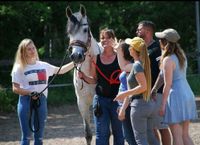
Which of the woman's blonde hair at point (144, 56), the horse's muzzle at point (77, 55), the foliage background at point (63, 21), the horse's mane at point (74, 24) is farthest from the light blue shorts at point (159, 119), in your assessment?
the foliage background at point (63, 21)

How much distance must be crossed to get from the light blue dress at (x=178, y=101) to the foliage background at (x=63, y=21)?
28.4ft

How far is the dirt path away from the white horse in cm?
143

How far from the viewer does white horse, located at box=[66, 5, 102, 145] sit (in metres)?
6.36

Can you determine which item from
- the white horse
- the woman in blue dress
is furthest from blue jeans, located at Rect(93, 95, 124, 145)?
the white horse

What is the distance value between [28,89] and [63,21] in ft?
33.6

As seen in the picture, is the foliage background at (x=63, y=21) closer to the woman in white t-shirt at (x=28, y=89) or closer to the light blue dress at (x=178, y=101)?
the woman in white t-shirt at (x=28, y=89)

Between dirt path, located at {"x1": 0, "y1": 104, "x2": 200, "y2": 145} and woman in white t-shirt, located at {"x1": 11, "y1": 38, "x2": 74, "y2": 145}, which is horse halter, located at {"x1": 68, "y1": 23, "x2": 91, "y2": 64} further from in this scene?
dirt path, located at {"x1": 0, "y1": 104, "x2": 200, "y2": 145}

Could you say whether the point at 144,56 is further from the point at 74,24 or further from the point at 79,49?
the point at 74,24

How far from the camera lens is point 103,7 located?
17750mm

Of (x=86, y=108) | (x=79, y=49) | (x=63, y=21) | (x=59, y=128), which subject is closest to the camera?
(x=79, y=49)

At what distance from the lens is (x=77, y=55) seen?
6246 millimetres

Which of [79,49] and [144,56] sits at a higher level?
[79,49]

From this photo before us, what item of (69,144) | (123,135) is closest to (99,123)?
(123,135)

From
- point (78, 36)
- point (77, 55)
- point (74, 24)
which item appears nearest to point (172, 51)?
point (77, 55)
